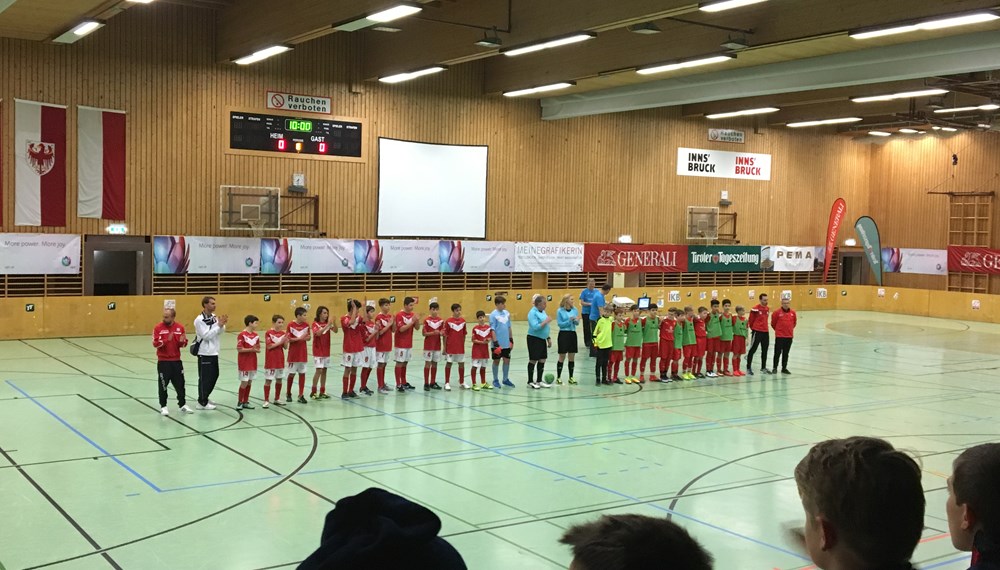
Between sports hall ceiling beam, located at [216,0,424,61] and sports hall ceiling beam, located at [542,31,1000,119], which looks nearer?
sports hall ceiling beam, located at [216,0,424,61]

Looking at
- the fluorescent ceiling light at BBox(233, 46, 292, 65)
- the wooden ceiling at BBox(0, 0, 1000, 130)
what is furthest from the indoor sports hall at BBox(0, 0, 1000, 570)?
the fluorescent ceiling light at BBox(233, 46, 292, 65)

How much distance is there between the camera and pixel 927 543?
8.95 metres

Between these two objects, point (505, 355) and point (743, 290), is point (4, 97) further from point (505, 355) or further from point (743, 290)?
point (743, 290)

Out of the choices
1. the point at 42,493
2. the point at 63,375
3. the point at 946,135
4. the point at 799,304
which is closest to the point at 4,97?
the point at 63,375

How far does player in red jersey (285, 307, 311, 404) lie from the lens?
49.3ft

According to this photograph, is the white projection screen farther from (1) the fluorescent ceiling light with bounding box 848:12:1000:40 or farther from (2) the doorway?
(2) the doorway

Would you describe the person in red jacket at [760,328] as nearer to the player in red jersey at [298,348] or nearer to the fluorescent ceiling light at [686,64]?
the fluorescent ceiling light at [686,64]

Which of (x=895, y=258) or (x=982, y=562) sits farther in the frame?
(x=895, y=258)

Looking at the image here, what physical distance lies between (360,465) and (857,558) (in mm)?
9579

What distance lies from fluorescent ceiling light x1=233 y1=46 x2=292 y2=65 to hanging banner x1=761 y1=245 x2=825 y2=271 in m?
22.2

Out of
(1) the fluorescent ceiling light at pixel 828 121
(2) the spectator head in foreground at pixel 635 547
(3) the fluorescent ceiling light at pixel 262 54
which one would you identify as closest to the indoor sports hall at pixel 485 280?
(2) the spectator head in foreground at pixel 635 547

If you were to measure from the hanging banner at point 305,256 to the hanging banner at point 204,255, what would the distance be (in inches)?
14.0

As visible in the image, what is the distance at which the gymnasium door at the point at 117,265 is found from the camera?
925 inches

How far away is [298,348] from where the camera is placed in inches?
599
